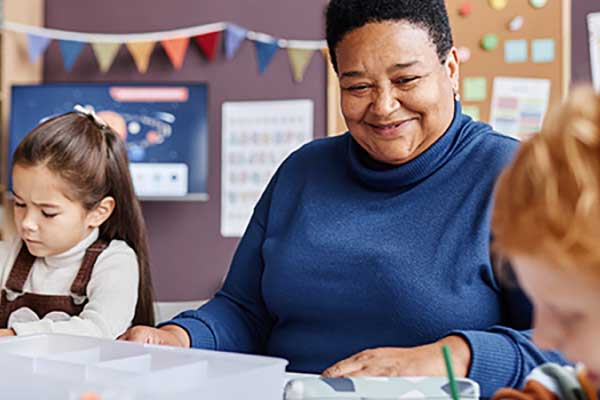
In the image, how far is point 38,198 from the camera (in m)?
1.52

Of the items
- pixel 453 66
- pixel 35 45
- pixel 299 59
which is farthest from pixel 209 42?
pixel 453 66

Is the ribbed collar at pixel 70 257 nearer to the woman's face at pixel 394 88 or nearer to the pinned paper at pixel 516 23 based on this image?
the woman's face at pixel 394 88

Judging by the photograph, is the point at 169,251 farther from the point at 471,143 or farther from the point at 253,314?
the point at 471,143

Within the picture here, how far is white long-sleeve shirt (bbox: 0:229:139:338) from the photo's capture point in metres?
1.34

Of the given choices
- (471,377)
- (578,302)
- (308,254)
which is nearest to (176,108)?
(308,254)

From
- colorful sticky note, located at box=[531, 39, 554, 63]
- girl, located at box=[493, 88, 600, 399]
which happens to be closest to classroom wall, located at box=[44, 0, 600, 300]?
colorful sticky note, located at box=[531, 39, 554, 63]

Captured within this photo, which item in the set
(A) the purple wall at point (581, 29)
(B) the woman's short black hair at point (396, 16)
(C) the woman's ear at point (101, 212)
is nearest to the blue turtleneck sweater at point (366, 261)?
(B) the woman's short black hair at point (396, 16)

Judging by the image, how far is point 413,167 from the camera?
3.91ft

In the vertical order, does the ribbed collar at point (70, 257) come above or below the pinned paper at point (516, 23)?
below

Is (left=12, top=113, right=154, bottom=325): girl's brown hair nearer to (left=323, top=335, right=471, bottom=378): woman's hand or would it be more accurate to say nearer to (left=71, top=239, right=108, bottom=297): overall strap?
(left=71, top=239, right=108, bottom=297): overall strap

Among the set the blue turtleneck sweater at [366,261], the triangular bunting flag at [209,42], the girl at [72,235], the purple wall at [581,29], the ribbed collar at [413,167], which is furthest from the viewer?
the triangular bunting flag at [209,42]

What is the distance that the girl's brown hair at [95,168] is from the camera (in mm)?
1546

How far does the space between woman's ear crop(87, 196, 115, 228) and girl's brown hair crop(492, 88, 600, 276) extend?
1171mm

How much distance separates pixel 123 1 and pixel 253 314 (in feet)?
8.43
